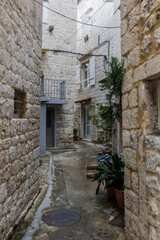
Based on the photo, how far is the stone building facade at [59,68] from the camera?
29.8 ft

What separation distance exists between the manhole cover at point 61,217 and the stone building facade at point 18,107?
0.37 metres

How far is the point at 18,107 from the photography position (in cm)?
295

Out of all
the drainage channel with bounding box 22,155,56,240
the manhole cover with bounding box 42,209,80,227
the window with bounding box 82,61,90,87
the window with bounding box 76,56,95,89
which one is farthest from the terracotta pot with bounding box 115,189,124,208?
the window with bounding box 82,61,90,87

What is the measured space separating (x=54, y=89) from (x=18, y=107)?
619cm

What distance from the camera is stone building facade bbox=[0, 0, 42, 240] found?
7.16 ft

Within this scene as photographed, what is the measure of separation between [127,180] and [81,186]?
6.94 ft

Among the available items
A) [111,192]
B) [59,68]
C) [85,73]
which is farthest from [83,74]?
[111,192]

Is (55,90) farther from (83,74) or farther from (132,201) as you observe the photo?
(132,201)

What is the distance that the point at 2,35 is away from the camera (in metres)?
2.12

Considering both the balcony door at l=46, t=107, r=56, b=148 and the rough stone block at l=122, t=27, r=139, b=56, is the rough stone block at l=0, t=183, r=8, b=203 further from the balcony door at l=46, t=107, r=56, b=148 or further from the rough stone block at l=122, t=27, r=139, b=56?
the balcony door at l=46, t=107, r=56, b=148

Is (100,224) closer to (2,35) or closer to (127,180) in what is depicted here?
(127,180)

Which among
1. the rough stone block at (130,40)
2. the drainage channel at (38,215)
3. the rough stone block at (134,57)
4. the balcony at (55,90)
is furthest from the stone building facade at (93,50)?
the rough stone block at (134,57)

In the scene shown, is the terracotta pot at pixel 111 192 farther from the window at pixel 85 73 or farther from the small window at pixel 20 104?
the window at pixel 85 73

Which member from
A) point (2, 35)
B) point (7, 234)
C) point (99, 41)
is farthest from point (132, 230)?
point (99, 41)
